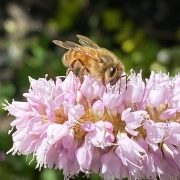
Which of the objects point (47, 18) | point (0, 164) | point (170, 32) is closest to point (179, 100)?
point (0, 164)

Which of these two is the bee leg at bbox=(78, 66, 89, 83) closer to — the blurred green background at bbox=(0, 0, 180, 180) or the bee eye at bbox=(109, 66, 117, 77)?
the bee eye at bbox=(109, 66, 117, 77)

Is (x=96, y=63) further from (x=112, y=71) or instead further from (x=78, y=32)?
(x=78, y=32)

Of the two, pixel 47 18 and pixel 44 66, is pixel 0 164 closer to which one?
pixel 44 66

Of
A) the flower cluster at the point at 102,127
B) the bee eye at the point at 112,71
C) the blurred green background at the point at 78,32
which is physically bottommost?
the flower cluster at the point at 102,127

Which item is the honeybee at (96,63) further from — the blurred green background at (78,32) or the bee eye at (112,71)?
the blurred green background at (78,32)

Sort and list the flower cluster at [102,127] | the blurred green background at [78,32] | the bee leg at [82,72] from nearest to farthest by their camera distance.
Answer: the flower cluster at [102,127] → the bee leg at [82,72] → the blurred green background at [78,32]

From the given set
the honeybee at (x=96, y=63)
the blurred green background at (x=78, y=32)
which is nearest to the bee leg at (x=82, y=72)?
the honeybee at (x=96, y=63)

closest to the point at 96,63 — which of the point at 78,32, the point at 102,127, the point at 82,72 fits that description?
the point at 82,72

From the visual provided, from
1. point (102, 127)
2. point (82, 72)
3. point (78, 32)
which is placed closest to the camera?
point (102, 127)
